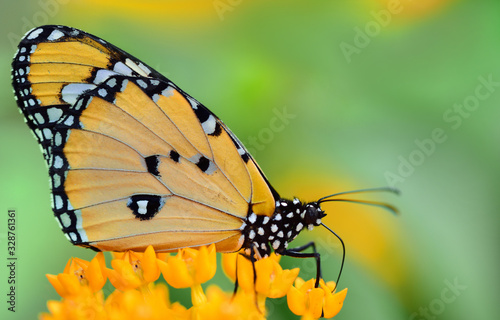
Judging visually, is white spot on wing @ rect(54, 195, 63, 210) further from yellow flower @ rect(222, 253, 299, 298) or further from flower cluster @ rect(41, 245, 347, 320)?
yellow flower @ rect(222, 253, 299, 298)

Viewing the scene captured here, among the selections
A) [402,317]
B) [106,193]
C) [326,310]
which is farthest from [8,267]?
[402,317]

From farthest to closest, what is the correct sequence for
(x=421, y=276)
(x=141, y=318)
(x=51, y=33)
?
(x=421, y=276) → (x=51, y=33) → (x=141, y=318)

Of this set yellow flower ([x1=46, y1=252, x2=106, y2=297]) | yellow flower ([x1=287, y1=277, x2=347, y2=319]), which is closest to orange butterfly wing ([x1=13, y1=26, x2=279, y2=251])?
yellow flower ([x1=46, y1=252, x2=106, y2=297])

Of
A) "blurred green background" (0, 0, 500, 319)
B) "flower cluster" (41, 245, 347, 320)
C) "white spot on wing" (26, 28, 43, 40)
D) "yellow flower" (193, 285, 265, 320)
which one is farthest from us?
"blurred green background" (0, 0, 500, 319)

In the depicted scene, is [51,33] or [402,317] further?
[402,317]

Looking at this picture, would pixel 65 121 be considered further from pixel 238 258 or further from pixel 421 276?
pixel 421 276

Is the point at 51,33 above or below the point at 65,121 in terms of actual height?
above

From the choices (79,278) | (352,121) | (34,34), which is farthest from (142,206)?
(352,121)
